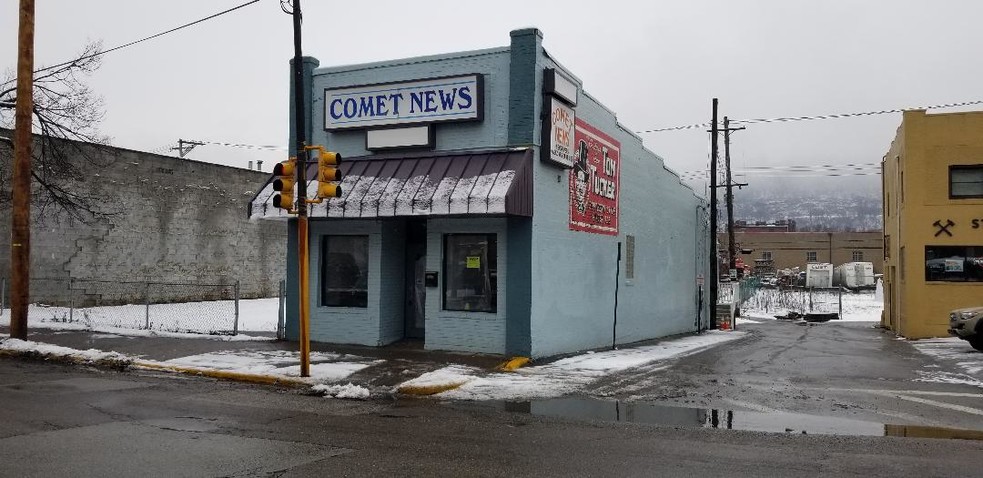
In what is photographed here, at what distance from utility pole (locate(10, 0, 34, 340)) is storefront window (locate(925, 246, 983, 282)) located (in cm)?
2529

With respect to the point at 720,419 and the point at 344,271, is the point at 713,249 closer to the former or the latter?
the point at 344,271

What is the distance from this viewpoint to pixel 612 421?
9.65 meters

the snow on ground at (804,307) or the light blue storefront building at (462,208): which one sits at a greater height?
the light blue storefront building at (462,208)

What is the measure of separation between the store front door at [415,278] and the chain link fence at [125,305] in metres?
5.20

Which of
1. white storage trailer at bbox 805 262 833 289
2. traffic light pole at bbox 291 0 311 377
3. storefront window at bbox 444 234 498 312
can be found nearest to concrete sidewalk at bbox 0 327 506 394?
traffic light pole at bbox 291 0 311 377

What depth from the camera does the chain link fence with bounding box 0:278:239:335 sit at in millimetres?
21203

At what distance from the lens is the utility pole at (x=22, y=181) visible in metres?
15.7

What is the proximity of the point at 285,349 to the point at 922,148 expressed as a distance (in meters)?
20.8

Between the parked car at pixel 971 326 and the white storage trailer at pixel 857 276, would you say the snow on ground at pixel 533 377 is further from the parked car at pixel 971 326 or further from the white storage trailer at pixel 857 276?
the white storage trailer at pixel 857 276

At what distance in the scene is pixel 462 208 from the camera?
47.8 ft

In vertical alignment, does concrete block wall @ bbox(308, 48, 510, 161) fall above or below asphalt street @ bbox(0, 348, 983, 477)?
above

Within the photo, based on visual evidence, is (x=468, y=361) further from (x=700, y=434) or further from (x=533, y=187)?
(x=700, y=434)

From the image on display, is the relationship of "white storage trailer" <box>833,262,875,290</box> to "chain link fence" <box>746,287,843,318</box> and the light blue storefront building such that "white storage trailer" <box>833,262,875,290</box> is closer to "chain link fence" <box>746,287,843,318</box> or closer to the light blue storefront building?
"chain link fence" <box>746,287,843,318</box>

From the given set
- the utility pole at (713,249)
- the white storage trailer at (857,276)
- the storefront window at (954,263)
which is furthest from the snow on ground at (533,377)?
the white storage trailer at (857,276)
